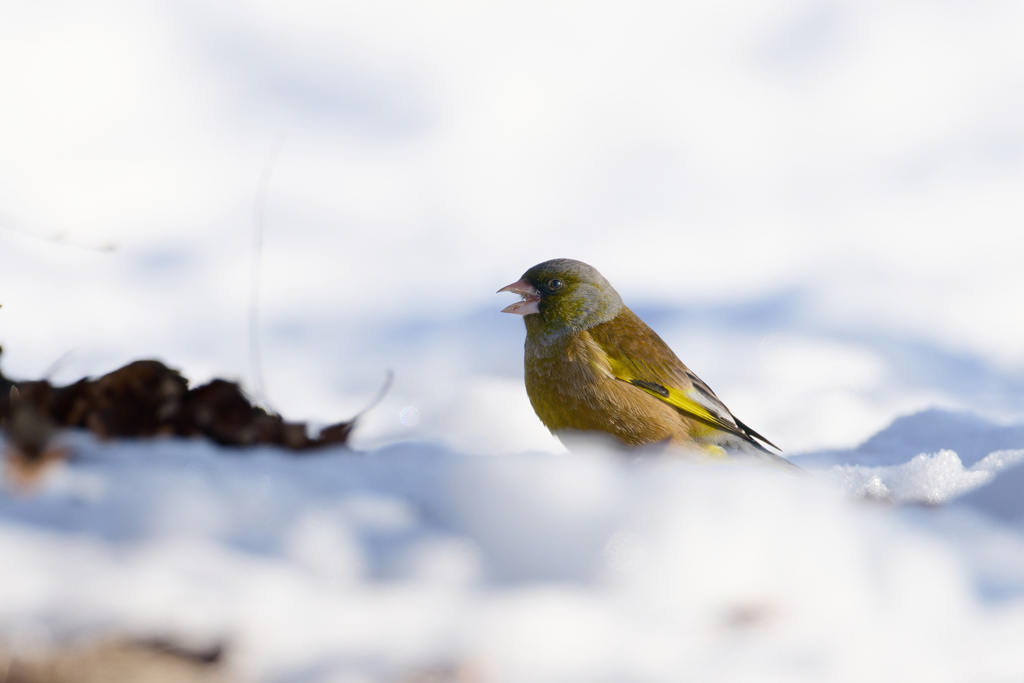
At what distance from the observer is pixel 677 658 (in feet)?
5.63

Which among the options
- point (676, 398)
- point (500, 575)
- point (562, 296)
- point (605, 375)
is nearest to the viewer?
point (500, 575)

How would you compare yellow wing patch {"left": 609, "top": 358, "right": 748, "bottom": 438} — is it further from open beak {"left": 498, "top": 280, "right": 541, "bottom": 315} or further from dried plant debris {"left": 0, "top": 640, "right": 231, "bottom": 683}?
dried plant debris {"left": 0, "top": 640, "right": 231, "bottom": 683}

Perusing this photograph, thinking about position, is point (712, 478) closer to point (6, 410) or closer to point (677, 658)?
point (677, 658)

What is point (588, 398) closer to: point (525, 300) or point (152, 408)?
point (525, 300)

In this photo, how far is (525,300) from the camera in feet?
12.7

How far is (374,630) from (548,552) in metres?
0.45

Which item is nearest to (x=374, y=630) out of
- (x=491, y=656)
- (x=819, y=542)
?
(x=491, y=656)

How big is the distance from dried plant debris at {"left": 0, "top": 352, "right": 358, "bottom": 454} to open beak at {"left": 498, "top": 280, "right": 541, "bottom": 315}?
5.14ft

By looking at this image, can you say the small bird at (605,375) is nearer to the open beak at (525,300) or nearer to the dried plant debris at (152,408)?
the open beak at (525,300)

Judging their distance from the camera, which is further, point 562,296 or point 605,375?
point 562,296

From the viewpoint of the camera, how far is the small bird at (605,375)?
3443 mm

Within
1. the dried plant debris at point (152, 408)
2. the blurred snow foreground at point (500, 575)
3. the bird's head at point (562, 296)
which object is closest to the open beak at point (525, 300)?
the bird's head at point (562, 296)

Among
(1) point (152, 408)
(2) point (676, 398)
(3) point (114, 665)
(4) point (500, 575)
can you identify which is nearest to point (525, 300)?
(2) point (676, 398)

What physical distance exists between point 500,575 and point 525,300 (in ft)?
7.25
